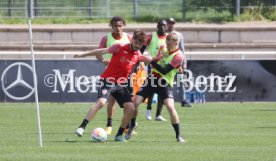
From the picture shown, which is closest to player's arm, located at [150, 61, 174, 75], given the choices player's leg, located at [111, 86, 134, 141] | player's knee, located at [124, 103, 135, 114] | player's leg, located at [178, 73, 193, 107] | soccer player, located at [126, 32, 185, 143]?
soccer player, located at [126, 32, 185, 143]

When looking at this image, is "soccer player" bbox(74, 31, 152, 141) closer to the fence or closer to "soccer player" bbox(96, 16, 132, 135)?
"soccer player" bbox(96, 16, 132, 135)

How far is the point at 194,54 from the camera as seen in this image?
2777cm

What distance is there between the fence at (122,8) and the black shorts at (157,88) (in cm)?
1676

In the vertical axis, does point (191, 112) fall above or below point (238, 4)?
below

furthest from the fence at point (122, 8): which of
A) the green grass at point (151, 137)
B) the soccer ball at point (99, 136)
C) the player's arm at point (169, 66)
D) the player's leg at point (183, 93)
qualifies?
the soccer ball at point (99, 136)

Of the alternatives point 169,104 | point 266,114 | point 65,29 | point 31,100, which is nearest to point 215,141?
point 169,104

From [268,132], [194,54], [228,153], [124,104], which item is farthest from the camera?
[194,54]

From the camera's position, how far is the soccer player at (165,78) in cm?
1627

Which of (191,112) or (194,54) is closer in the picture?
(191,112)

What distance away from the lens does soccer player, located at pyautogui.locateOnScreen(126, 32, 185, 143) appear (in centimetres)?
1627

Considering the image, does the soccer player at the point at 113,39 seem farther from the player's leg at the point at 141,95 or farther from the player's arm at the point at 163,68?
the player's arm at the point at 163,68

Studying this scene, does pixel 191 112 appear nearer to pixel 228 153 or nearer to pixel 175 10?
pixel 228 153

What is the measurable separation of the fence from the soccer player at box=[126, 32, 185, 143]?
55.1 ft

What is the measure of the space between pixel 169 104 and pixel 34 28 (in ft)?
55.1
